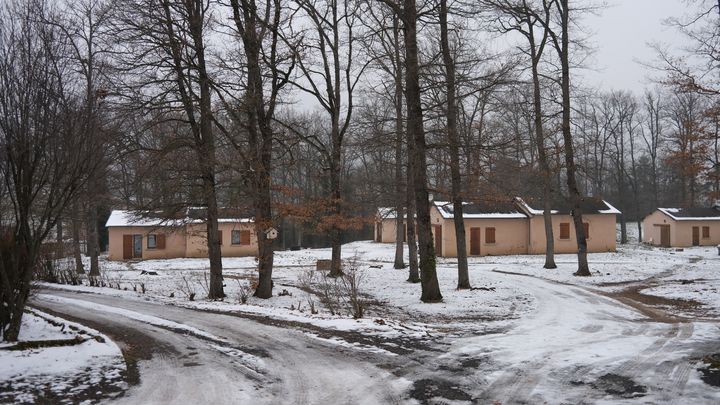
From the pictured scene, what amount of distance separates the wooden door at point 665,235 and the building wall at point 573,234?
933cm

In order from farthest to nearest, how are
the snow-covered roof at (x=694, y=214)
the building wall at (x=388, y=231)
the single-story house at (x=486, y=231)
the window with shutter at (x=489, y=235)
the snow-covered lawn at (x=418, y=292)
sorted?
the building wall at (x=388, y=231) → the snow-covered roof at (x=694, y=214) → the window with shutter at (x=489, y=235) → the single-story house at (x=486, y=231) → the snow-covered lawn at (x=418, y=292)

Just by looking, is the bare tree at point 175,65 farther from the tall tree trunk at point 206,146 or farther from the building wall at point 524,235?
the building wall at point 524,235

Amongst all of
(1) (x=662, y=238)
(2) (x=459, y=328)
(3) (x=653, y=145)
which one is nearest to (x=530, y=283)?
(2) (x=459, y=328)

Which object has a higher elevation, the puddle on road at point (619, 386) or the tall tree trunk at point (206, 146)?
the tall tree trunk at point (206, 146)

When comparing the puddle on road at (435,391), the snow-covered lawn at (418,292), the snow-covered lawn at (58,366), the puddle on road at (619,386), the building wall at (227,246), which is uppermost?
the building wall at (227,246)

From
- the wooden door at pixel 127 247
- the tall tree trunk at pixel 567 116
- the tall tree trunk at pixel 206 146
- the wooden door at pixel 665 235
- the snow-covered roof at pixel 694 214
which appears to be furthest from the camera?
the wooden door at pixel 665 235

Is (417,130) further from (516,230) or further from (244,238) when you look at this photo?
(244,238)

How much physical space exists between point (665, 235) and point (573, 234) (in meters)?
12.3

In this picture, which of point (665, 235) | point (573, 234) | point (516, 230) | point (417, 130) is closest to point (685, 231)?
point (665, 235)

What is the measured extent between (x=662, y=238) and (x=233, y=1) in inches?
1650

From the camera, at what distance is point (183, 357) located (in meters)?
7.46

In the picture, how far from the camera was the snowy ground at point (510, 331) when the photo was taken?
595 centimetres

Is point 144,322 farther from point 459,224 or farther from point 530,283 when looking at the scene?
point 530,283

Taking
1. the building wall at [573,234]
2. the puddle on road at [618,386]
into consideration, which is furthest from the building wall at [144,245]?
the puddle on road at [618,386]
